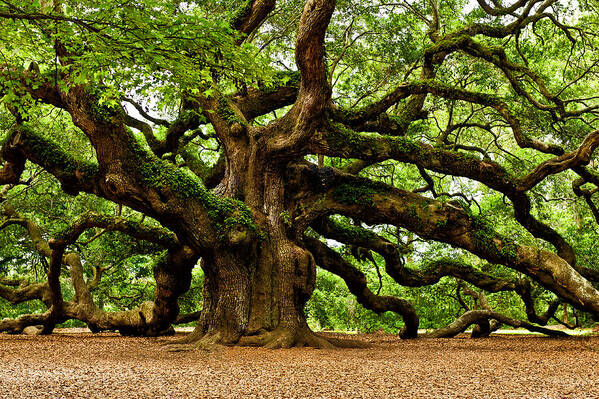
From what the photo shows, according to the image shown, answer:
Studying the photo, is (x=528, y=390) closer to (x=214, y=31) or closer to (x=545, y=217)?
(x=214, y=31)

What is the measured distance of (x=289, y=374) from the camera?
4.80 metres

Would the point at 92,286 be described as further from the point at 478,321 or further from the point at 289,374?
the point at 478,321

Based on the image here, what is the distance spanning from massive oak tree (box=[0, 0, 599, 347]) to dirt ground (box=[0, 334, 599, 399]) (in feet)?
5.49

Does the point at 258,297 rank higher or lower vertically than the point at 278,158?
lower

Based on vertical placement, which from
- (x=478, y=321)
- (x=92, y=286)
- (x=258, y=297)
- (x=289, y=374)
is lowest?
(x=289, y=374)

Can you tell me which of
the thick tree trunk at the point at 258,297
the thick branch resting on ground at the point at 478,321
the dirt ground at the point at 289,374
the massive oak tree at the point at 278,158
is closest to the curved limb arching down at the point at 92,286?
the massive oak tree at the point at 278,158

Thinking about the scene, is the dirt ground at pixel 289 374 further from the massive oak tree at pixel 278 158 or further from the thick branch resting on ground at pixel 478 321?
the thick branch resting on ground at pixel 478 321

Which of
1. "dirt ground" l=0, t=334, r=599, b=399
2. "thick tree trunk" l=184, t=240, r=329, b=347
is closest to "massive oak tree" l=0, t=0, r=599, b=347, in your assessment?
"thick tree trunk" l=184, t=240, r=329, b=347

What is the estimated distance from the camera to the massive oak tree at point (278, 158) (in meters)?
6.52

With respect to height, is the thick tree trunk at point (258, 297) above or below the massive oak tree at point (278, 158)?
below

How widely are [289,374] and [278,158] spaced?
15.4 feet

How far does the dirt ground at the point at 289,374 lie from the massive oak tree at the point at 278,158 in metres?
1.67

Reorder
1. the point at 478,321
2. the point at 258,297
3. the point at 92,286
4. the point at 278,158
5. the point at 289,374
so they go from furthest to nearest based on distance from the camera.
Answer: the point at 92,286
the point at 478,321
the point at 278,158
the point at 258,297
the point at 289,374

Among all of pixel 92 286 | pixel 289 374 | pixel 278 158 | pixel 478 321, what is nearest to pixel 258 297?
pixel 278 158
